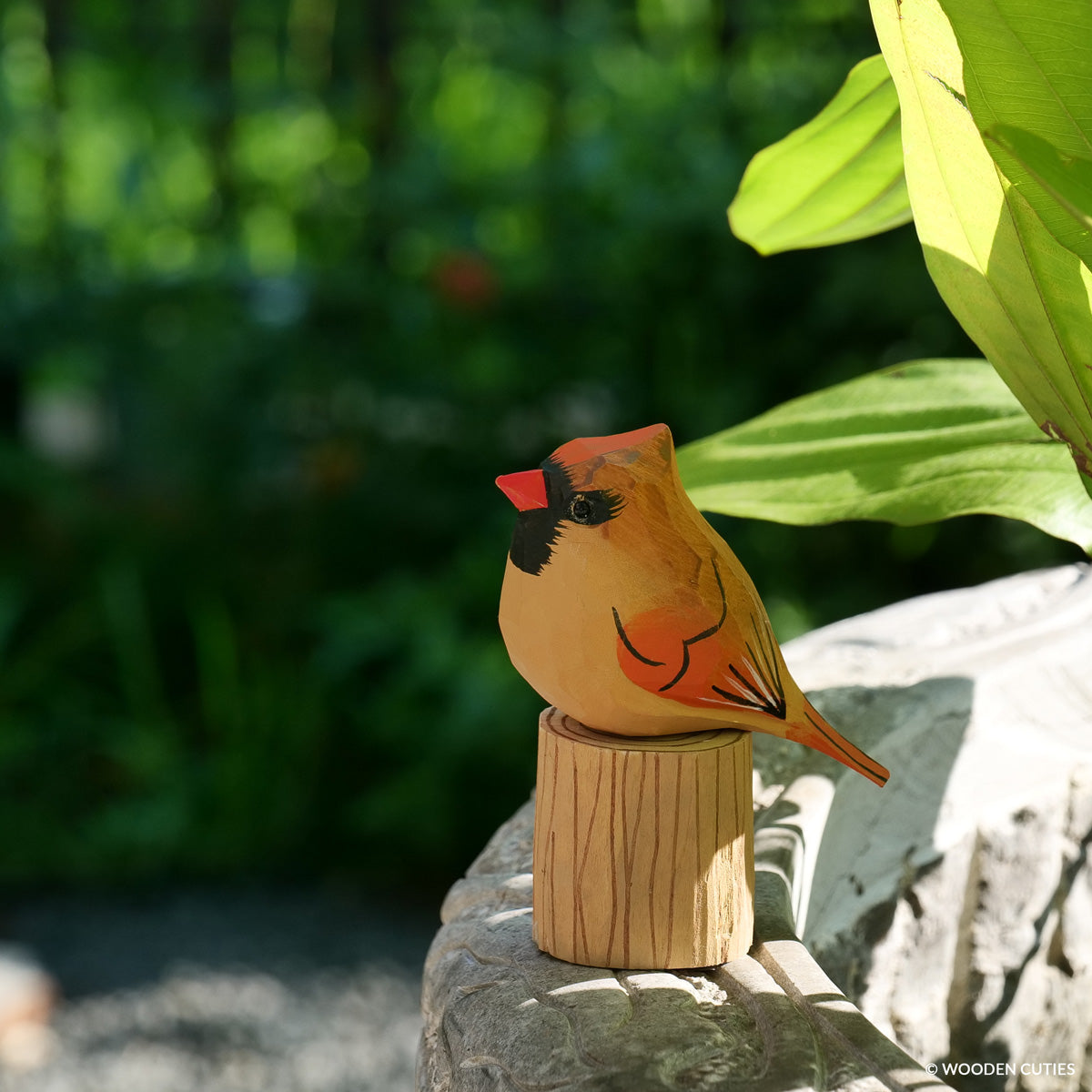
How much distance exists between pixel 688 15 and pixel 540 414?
1.04 meters

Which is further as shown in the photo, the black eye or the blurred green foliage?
the blurred green foliage

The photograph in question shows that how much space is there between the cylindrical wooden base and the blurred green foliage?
1292 mm

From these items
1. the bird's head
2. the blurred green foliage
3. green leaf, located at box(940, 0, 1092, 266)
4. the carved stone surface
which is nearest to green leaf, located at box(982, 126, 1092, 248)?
green leaf, located at box(940, 0, 1092, 266)

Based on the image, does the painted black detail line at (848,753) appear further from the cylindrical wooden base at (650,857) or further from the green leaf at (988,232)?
the green leaf at (988,232)

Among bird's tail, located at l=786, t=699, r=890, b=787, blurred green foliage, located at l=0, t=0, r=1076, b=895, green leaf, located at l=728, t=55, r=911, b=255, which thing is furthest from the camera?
blurred green foliage, located at l=0, t=0, r=1076, b=895

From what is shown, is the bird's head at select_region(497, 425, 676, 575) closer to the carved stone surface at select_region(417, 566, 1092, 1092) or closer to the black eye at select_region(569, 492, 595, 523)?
the black eye at select_region(569, 492, 595, 523)

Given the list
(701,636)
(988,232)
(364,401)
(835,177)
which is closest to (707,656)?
(701,636)

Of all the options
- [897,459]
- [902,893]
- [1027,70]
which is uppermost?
[1027,70]

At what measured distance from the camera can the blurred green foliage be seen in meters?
1.92

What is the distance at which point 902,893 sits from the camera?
65 cm

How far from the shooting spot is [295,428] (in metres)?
2.14

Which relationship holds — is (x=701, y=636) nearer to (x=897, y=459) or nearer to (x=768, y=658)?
(x=768, y=658)

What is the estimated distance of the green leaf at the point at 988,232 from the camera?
0.45 metres

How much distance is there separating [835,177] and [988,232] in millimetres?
207
